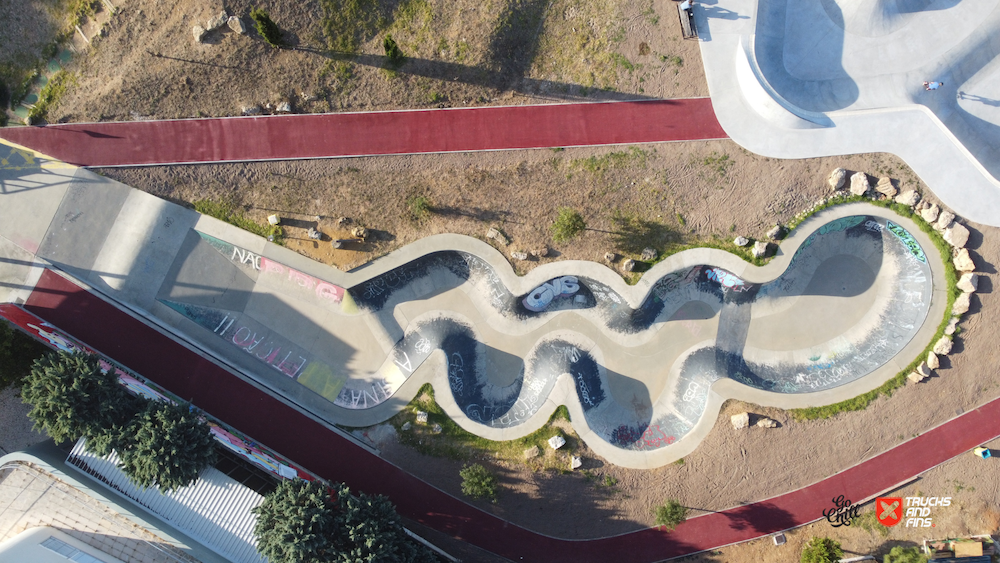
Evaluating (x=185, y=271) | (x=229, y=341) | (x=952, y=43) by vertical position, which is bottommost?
(x=229, y=341)

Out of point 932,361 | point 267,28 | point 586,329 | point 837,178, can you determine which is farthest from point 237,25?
point 932,361

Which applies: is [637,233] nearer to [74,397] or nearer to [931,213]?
[931,213]

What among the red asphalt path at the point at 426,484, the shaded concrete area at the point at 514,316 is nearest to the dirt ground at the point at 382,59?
the shaded concrete area at the point at 514,316

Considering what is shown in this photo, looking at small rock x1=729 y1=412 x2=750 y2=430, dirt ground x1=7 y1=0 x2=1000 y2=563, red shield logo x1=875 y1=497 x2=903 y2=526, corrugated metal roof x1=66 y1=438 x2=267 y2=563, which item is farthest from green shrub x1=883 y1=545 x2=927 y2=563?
corrugated metal roof x1=66 y1=438 x2=267 y2=563

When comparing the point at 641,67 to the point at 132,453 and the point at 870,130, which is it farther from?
the point at 132,453

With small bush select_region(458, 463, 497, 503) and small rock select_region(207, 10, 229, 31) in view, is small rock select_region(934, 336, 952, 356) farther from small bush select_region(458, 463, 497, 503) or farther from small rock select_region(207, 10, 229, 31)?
small rock select_region(207, 10, 229, 31)

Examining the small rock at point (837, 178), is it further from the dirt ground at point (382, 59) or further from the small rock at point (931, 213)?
the dirt ground at point (382, 59)

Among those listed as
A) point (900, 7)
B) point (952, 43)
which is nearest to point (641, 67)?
point (900, 7)
